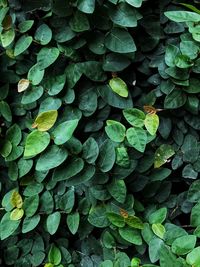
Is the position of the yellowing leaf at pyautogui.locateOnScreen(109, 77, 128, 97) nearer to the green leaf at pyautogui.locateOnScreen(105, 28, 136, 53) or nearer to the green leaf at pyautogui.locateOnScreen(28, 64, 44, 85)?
the green leaf at pyautogui.locateOnScreen(105, 28, 136, 53)

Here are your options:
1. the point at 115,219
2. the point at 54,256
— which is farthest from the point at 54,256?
the point at 115,219

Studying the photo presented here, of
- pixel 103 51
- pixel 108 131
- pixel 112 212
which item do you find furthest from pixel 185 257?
pixel 103 51

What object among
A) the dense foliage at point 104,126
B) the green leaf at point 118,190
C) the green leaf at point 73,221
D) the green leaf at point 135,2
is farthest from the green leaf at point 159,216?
the green leaf at point 135,2

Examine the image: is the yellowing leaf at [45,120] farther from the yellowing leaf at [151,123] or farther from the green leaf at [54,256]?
the green leaf at [54,256]

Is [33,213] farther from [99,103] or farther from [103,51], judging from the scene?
[103,51]

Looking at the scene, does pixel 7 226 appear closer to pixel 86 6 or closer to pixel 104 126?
pixel 104 126
